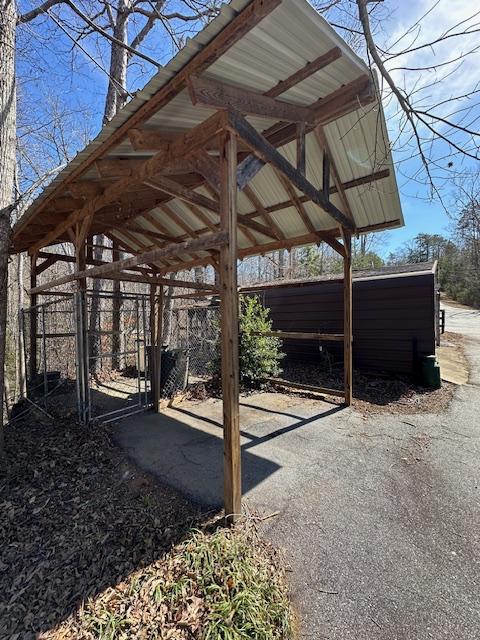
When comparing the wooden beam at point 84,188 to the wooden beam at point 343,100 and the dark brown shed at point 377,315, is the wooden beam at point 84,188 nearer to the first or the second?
the wooden beam at point 343,100

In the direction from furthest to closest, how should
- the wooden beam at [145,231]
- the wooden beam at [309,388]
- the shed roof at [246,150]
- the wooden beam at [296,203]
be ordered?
the wooden beam at [145,231]
the wooden beam at [309,388]
the wooden beam at [296,203]
the shed roof at [246,150]

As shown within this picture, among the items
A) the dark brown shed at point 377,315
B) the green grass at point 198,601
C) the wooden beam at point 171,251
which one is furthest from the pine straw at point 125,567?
the dark brown shed at point 377,315

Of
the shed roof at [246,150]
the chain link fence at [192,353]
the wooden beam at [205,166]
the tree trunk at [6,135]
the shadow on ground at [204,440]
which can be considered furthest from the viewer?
the chain link fence at [192,353]

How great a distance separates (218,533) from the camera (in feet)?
7.14

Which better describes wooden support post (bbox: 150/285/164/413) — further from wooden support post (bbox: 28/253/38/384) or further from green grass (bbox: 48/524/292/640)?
green grass (bbox: 48/524/292/640)

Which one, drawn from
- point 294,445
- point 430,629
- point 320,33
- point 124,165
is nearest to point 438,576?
point 430,629

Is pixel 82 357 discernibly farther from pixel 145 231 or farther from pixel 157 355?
pixel 145 231

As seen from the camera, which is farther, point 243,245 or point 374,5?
point 243,245

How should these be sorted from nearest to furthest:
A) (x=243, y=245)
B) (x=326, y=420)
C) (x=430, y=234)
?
(x=326, y=420) → (x=243, y=245) → (x=430, y=234)

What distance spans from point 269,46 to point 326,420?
435cm

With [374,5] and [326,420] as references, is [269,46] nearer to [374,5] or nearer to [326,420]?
[374,5]

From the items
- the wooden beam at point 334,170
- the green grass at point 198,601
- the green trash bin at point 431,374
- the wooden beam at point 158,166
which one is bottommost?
the green grass at point 198,601

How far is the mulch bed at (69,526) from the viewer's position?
1815mm

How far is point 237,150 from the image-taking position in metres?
3.26
